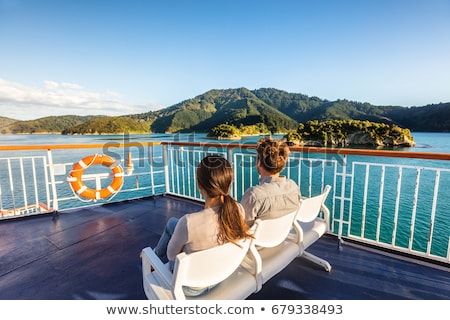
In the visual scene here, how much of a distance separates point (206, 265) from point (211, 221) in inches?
6.6

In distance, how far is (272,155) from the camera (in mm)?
1382

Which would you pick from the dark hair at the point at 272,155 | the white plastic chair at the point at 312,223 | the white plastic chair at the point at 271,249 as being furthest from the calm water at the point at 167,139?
the white plastic chair at the point at 271,249

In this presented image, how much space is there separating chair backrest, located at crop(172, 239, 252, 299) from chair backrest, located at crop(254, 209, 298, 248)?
146 millimetres

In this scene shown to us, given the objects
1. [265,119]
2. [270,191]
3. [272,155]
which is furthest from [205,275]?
[265,119]

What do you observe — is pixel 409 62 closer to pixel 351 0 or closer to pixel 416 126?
pixel 351 0

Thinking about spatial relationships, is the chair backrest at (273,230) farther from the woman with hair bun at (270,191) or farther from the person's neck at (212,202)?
the person's neck at (212,202)

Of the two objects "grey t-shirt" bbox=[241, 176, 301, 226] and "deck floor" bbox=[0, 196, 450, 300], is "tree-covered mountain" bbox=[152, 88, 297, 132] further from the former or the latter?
"grey t-shirt" bbox=[241, 176, 301, 226]

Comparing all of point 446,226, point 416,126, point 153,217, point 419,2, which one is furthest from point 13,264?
point 416,126

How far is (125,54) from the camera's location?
41.6ft

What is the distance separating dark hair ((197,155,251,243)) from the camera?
2.98ft

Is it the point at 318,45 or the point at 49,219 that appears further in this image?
the point at 318,45

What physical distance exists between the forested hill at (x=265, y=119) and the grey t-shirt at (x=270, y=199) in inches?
2054

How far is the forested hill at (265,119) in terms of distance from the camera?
4928cm
